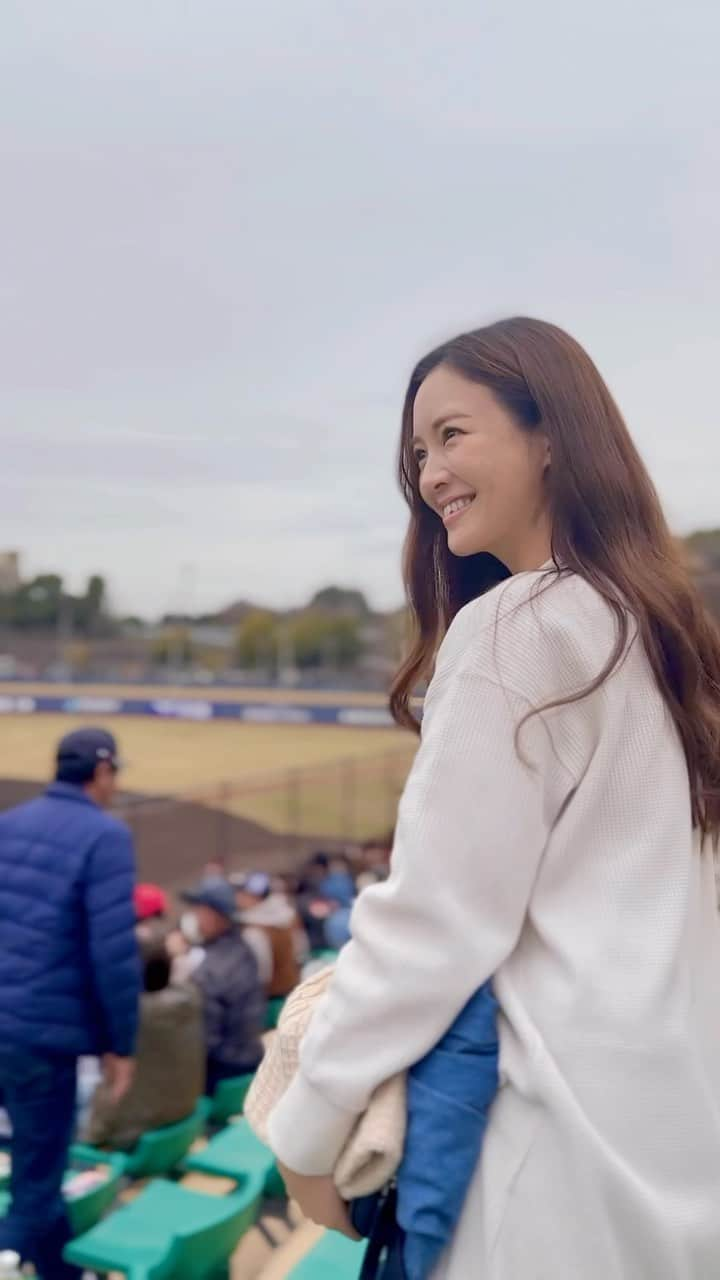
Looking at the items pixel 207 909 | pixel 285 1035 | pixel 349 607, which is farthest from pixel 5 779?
pixel 349 607

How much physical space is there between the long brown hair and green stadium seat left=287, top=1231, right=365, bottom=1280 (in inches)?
52.3

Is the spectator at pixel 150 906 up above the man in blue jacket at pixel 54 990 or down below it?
below

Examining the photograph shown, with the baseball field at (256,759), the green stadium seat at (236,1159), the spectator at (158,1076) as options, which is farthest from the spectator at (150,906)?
the baseball field at (256,759)

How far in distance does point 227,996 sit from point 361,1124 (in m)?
3.64

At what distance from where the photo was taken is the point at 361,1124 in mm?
909

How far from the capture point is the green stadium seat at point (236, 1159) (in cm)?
317

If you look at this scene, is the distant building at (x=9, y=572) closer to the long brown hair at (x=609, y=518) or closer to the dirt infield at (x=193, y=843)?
the dirt infield at (x=193, y=843)

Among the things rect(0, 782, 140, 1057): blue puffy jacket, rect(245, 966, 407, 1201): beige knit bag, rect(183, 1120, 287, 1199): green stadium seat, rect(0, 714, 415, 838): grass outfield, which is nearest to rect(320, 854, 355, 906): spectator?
rect(183, 1120, 287, 1199): green stadium seat

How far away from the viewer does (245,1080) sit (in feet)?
13.9

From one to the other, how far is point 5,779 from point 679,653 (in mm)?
33033

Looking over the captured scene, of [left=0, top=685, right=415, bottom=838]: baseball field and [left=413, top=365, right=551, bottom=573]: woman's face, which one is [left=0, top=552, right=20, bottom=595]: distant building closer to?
[left=0, top=685, right=415, bottom=838]: baseball field

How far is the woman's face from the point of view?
1082mm

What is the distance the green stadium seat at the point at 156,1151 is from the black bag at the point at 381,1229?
9.24 feet

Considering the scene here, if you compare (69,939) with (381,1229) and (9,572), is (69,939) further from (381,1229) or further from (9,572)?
(9,572)
